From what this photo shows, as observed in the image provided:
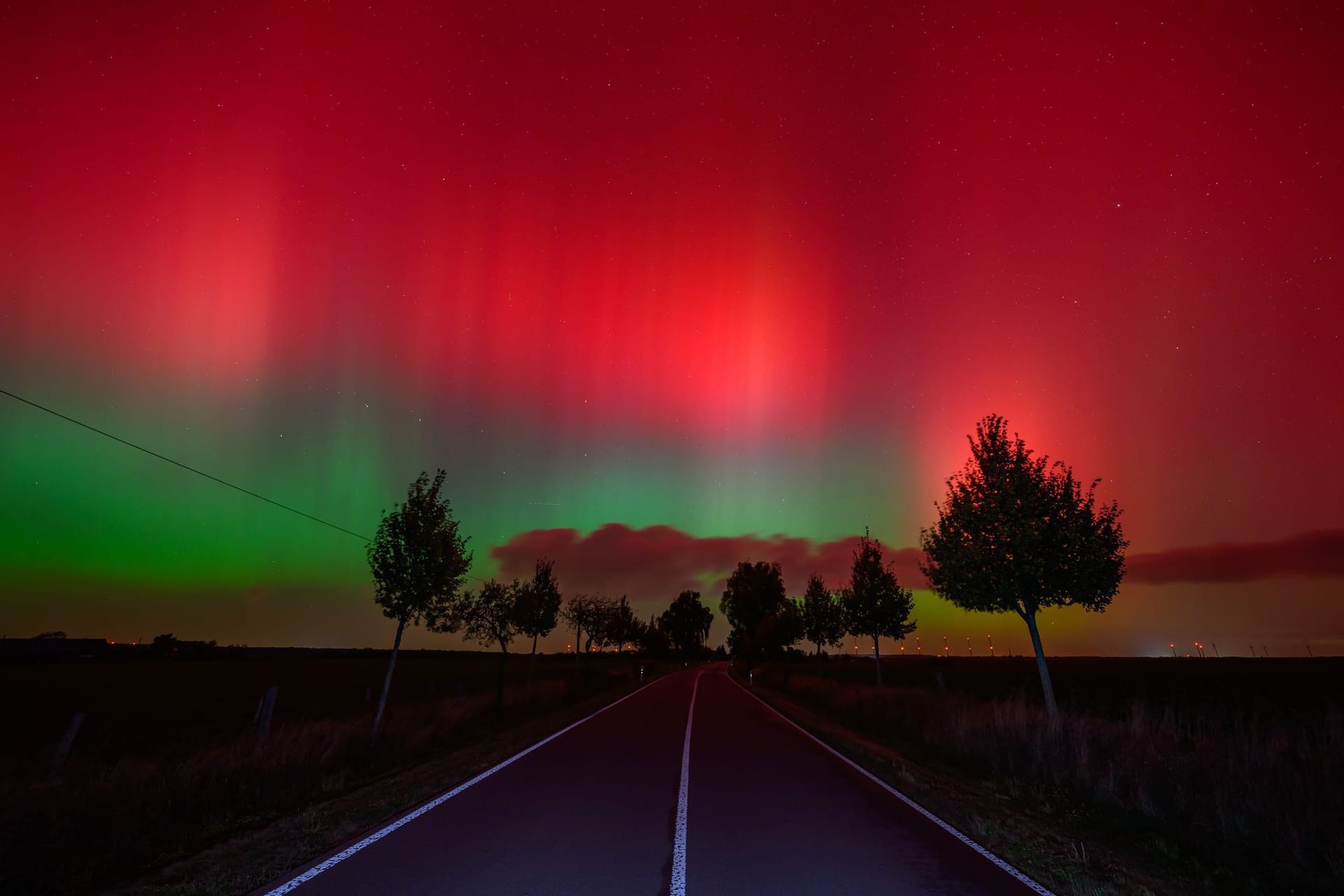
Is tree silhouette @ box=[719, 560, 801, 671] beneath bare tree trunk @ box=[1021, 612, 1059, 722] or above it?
above

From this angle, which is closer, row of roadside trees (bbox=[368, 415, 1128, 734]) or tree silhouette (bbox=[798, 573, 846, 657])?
row of roadside trees (bbox=[368, 415, 1128, 734])

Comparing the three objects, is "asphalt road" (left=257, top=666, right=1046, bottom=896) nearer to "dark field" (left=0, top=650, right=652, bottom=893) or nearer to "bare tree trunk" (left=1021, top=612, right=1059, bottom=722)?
"dark field" (left=0, top=650, right=652, bottom=893)

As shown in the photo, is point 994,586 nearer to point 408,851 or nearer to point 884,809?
point 884,809

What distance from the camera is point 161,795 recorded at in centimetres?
874

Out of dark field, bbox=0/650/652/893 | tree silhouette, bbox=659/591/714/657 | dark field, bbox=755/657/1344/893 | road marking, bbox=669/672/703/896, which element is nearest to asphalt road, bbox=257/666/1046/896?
road marking, bbox=669/672/703/896

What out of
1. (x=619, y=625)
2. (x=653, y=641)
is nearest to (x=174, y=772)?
(x=619, y=625)

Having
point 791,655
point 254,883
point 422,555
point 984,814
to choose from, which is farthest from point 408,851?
point 791,655

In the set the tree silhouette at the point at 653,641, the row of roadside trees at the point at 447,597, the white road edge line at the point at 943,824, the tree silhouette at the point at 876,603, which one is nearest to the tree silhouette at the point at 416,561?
the row of roadside trees at the point at 447,597

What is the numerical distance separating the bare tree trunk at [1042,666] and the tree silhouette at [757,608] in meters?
59.1

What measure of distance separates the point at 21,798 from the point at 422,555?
1163 cm

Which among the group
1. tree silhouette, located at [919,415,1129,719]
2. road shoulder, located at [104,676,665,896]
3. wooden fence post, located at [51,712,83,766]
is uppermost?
tree silhouette, located at [919,415,1129,719]

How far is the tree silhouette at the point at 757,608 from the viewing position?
77188 millimetres

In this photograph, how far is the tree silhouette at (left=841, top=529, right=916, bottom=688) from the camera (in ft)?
112

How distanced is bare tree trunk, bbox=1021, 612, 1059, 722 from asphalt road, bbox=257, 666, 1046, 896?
5.24m
